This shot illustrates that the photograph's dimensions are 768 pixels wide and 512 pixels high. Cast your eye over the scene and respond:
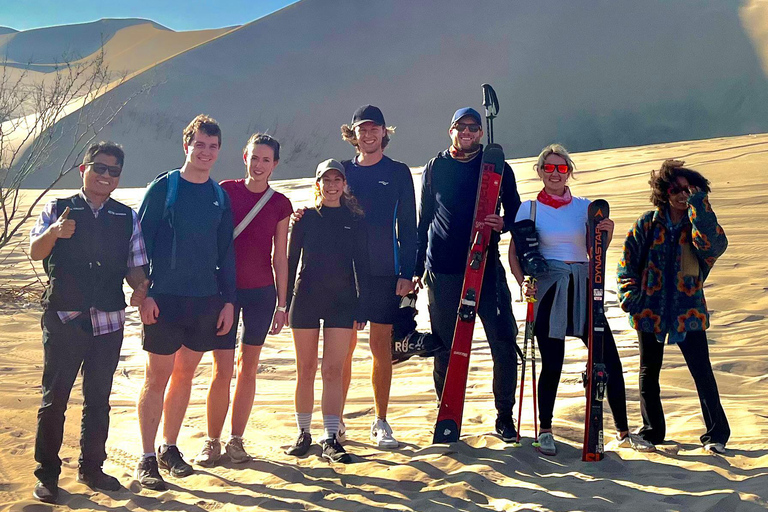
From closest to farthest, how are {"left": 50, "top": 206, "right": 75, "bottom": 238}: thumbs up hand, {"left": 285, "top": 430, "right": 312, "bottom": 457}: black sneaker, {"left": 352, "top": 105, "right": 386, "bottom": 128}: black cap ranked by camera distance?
{"left": 50, "top": 206, "right": 75, "bottom": 238}: thumbs up hand, {"left": 285, "top": 430, "right": 312, "bottom": 457}: black sneaker, {"left": 352, "top": 105, "right": 386, "bottom": 128}: black cap

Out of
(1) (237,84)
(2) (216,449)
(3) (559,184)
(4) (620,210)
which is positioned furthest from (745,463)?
(1) (237,84)

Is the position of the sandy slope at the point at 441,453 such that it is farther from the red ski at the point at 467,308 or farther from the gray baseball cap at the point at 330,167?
the gray baseball cap at the point at 330,167

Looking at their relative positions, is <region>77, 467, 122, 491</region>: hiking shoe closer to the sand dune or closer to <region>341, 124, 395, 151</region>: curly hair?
<region>341, 124, 395, 151</region>: curly hair

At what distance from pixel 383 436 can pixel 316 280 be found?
1.07m

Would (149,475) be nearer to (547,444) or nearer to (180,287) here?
(180,287)

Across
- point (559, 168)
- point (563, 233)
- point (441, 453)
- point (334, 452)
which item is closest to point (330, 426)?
point (334, 452)

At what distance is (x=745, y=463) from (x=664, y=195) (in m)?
1.54

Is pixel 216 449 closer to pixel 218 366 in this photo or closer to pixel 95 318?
pixel 218 366

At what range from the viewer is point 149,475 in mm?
3688

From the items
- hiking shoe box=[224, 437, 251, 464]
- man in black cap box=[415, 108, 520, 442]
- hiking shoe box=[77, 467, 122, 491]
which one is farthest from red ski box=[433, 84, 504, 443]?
hiking shoe box=[77, 467, 122, 491]

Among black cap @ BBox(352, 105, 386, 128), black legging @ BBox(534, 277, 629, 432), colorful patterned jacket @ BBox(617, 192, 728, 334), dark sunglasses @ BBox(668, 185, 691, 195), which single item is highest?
black cap @ BBox(352, 105, 386, 128)

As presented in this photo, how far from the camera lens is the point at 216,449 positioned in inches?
162

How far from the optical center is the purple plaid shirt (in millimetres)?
3527

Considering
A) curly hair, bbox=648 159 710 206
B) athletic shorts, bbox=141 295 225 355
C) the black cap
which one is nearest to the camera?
athletic shorts, bbox=141 295 225 355
